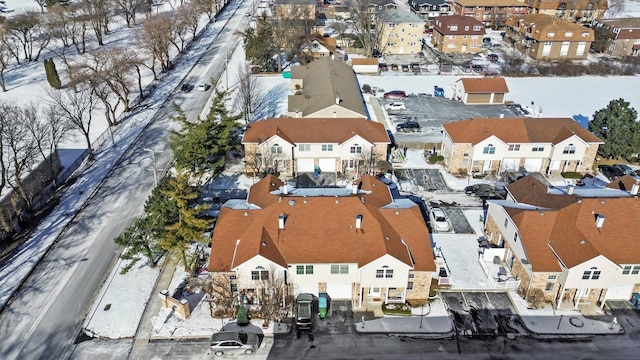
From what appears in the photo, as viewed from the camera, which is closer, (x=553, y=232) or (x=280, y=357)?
(x=280, y=357)

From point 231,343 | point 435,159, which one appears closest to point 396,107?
point 435,159

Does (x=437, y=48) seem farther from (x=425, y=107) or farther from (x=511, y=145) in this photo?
(x=511, y=145)

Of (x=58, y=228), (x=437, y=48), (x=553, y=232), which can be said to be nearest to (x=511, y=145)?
(x=553, y=232)

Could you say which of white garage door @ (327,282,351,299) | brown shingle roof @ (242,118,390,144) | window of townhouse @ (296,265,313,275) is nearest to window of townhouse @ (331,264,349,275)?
white garage door @ (327,282,351,299)

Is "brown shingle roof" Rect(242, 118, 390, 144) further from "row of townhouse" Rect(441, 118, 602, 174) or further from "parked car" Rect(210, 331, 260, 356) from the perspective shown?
"parked car" Rect(210, 331, 260, 356)

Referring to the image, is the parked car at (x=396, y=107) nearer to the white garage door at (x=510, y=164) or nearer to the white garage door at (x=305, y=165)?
the white garage door at (x=510, y=164)
